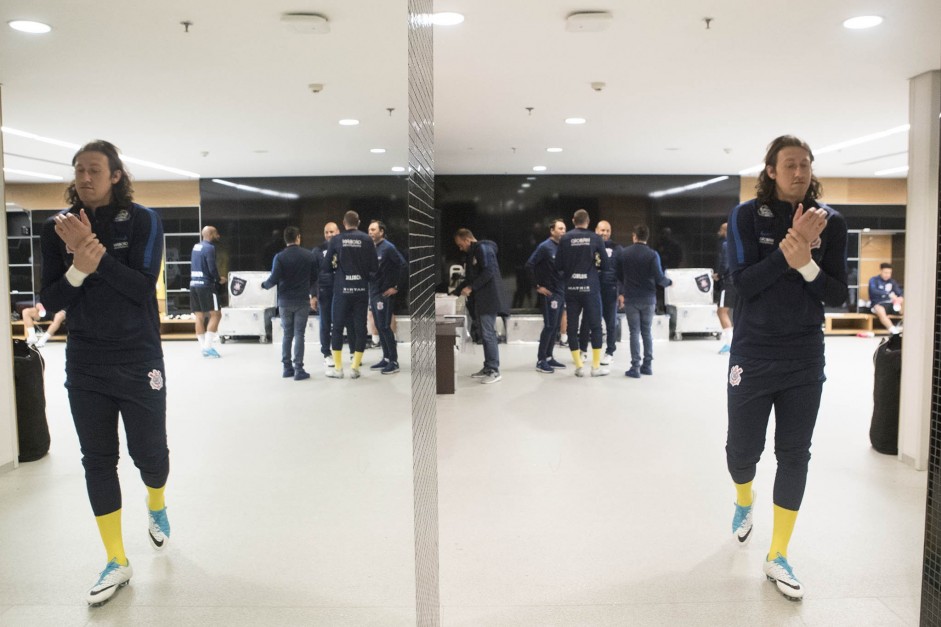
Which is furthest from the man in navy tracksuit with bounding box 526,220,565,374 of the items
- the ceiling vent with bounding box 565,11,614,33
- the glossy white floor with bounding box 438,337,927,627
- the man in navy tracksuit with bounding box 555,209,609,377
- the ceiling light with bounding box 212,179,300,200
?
the ceiling light with bounding box 212,179,300,200

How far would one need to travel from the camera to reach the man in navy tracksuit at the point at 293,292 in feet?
26.2

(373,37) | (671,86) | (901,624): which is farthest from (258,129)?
(901,624)

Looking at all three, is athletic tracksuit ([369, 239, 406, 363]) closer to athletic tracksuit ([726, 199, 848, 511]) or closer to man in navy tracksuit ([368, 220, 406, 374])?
man in navy tracksuit ([368, 220, 406, 374])

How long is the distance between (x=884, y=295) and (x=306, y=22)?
1111 cm

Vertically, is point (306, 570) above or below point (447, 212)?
below

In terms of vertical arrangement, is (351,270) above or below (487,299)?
above

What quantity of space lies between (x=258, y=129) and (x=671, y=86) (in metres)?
4.36

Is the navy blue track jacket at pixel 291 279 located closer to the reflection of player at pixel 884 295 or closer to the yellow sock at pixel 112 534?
the yellow sock at pixel 112 534

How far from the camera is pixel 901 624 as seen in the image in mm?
2391

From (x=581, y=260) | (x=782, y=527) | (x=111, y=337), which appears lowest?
(x=782, y=527)

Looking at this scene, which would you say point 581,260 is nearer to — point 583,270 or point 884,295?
point 583,270

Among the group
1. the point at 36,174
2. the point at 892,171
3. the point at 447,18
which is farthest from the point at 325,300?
the point at 892,171

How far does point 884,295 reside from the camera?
11.9 meters

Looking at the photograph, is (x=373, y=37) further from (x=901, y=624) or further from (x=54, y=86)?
(x=901, y=624)
